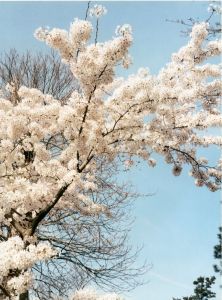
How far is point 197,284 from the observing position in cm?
3309

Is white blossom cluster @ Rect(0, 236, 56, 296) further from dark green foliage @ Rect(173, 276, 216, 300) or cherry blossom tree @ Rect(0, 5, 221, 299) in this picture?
dark green foliage @ Rect(173, 276, 216, 300)

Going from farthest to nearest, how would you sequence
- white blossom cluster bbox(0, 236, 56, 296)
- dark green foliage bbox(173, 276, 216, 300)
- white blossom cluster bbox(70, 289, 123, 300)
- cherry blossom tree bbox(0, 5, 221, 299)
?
1. dark green foliage bbox(173, 276, 216, 300)
2. cherry blossom tree bbox(0, 5, 221, 299)
3. white blossom cluster bbox(70, 289, 123, 300)
4. white blossom cluster bbox(0, 236, 56, 296)

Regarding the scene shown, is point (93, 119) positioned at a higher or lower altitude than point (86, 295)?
higher

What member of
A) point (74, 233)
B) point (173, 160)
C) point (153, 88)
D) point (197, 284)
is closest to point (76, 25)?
point (153, 88)

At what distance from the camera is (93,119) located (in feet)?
25.3

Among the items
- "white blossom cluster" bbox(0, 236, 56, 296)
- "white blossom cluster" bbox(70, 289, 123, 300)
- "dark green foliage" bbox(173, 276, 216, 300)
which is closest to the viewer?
"white blossom cluster" bbox(0, 236, 56, 296)

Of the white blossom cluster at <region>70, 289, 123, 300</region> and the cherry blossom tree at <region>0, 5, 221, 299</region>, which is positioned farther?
the cherry blossom tree at <region>0, 5, 221, 299</region>

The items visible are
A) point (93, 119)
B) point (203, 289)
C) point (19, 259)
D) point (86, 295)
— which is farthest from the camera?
point (203, 289)

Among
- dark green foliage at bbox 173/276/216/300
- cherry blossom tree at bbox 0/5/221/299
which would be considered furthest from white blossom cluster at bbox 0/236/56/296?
dark green foliage at bbox 173/276/216/300

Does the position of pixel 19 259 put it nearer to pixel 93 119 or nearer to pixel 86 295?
pixel 86 295

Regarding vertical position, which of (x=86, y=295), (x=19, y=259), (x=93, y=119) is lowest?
(x=19, y=259)

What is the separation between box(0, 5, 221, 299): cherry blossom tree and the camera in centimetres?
711

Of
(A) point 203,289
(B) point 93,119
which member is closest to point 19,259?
(B) point 93,119

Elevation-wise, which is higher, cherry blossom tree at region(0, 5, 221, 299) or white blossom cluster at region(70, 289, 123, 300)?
cherry blossom tree at region(0, 5, 221, 299)
